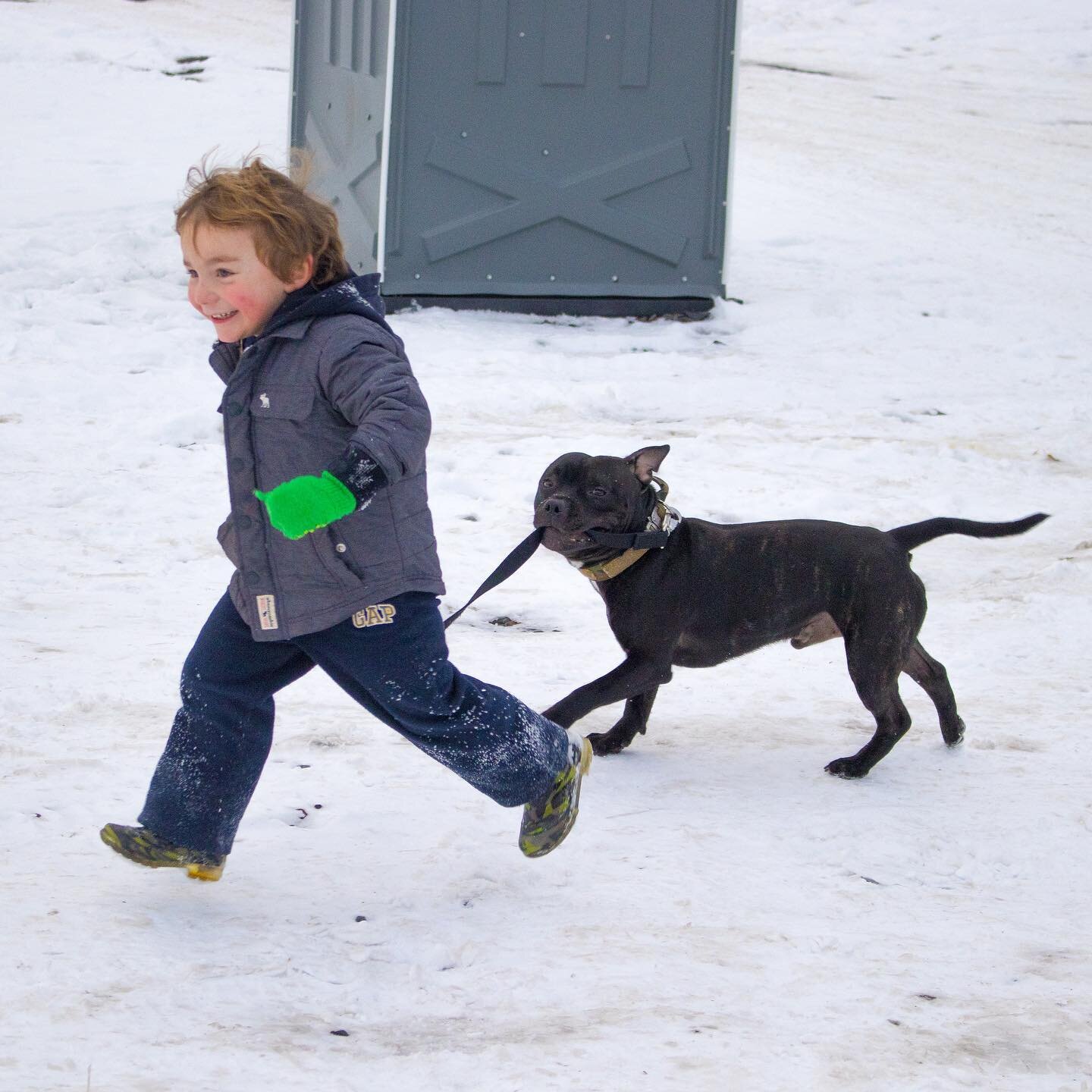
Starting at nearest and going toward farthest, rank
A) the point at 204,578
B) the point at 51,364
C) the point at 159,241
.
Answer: the point at 204,578 < the point at 51,364 < the point at 159,241

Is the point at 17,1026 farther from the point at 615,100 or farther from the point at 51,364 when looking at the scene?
the point at 615,100

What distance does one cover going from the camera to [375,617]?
104 inches

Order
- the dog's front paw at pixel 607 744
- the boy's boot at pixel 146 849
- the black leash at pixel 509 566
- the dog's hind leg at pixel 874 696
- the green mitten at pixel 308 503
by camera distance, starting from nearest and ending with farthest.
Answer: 1. the green mitten at pixel 308 503
2. the boy's boot at pixel 146 849
3. the black leash at pixel 509 566
4. the dog's hind leg at pixel 874 696
5. the dog's front paw at pixel 607 744

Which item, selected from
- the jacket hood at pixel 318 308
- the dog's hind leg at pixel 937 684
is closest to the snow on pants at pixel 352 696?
the jacket hood at pixel 318 308

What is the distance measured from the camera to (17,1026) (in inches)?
89.4

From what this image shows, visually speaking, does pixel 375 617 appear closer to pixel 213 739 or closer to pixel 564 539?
pixel 213 739

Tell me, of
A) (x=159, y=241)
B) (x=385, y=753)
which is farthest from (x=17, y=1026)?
(x=159, y=241)

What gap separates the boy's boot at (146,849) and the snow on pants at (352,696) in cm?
2

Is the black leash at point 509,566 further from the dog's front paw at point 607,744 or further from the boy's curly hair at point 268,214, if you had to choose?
the boy's curly hair at point 268,214

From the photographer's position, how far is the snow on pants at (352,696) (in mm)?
2664

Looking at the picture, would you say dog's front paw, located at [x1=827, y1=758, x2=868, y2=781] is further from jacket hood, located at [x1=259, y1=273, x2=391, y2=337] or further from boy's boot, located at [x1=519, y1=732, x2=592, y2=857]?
jacket hood, located at [x1=259, y1=273, x2=391, y2=337]

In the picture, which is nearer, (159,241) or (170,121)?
(159,241)

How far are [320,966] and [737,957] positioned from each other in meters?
0.78

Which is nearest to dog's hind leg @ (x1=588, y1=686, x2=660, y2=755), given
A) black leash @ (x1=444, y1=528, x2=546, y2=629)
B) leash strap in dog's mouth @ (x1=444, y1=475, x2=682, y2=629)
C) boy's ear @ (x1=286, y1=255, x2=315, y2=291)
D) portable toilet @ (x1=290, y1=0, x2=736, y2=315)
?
leash strap in dog's mouth @ (x1=444, y1=475, x2=682, y2=629)
